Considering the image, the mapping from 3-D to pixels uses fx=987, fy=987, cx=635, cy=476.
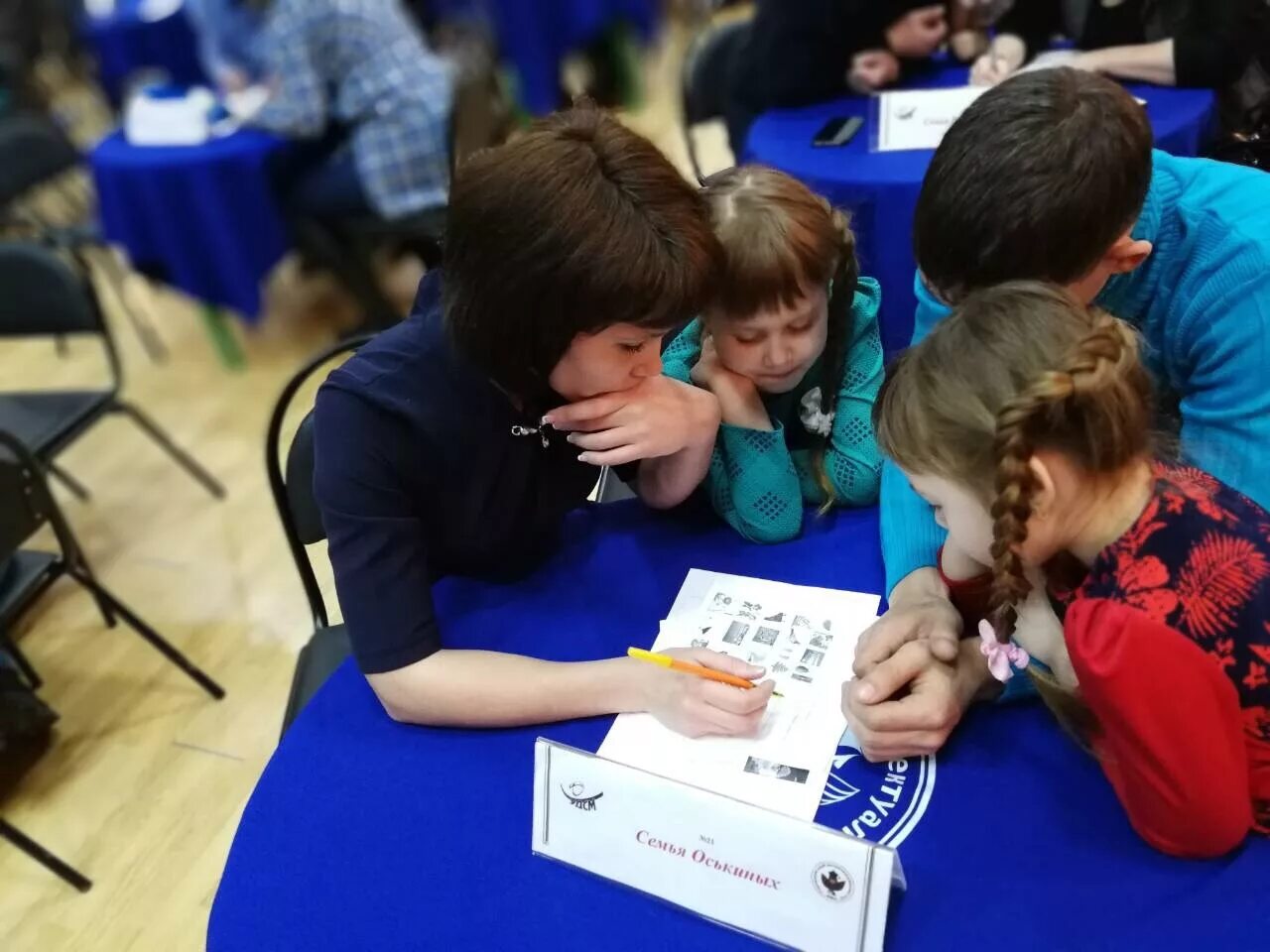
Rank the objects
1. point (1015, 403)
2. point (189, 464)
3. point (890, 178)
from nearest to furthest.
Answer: point (1015, 403) < point (890, 178) < point (189, 464)

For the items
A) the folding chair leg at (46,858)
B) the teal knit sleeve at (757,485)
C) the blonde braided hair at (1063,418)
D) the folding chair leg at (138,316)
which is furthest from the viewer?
the folding chair leg at (138,316)

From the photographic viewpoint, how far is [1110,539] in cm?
76

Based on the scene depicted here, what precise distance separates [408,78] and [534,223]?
258 cm

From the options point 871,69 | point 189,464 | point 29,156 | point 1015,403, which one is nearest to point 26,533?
point 189,464

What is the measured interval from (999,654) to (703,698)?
0.83 ft

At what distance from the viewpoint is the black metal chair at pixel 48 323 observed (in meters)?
2.34

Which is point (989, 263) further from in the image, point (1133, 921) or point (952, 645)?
point (1133, 921)

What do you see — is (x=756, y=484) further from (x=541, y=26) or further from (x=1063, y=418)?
(x=541, y=26)

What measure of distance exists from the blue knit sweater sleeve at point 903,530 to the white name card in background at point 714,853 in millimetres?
355

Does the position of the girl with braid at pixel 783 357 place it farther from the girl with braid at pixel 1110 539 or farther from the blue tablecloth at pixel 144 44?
the blue tablecloth at pixel 144 44

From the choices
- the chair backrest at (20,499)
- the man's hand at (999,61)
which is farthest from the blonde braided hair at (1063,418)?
the chair backrest at (20,499)

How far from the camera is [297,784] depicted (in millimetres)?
897

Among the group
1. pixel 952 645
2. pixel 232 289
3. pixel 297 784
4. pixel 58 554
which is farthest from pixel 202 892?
pixel 232 289

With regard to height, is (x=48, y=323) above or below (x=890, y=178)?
below
